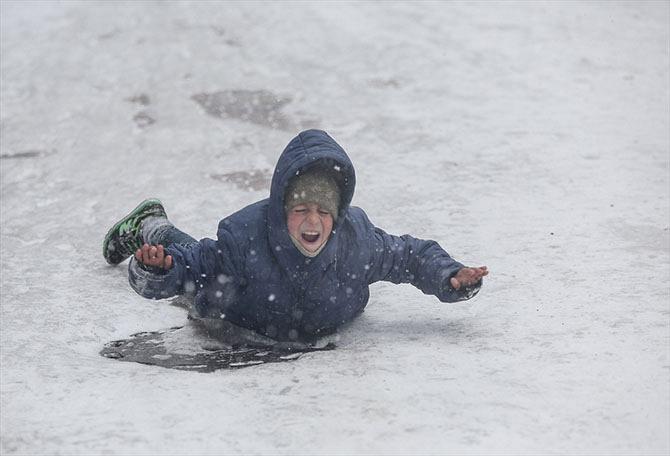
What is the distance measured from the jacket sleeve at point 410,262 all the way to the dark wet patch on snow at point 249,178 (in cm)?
250

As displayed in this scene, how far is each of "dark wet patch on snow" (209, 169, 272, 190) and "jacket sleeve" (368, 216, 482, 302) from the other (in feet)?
8.21

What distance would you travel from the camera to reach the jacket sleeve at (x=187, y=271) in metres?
4.04

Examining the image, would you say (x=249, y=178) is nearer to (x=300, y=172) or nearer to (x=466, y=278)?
(x=300, y=172)

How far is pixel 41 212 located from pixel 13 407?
3407 millimetres

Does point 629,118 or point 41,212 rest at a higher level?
point 629,118

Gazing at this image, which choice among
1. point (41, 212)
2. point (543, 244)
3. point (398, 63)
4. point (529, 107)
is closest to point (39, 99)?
point (41, 212)

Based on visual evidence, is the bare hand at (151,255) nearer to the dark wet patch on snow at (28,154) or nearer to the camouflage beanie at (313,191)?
the camouflage beanie at (313,191)

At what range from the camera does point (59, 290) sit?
5.07 m

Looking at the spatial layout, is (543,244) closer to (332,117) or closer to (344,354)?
(344,354)

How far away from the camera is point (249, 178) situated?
6.99 m

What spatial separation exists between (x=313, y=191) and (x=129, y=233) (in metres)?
1.82

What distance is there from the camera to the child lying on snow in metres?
4.04

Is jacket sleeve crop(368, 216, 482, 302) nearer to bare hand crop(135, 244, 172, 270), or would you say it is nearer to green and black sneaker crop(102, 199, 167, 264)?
bare hand crop(135, 244, 172, 270)

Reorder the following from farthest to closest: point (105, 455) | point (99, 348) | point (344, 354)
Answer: point (99, 348) → point (344, 354) → point (105, 455)
